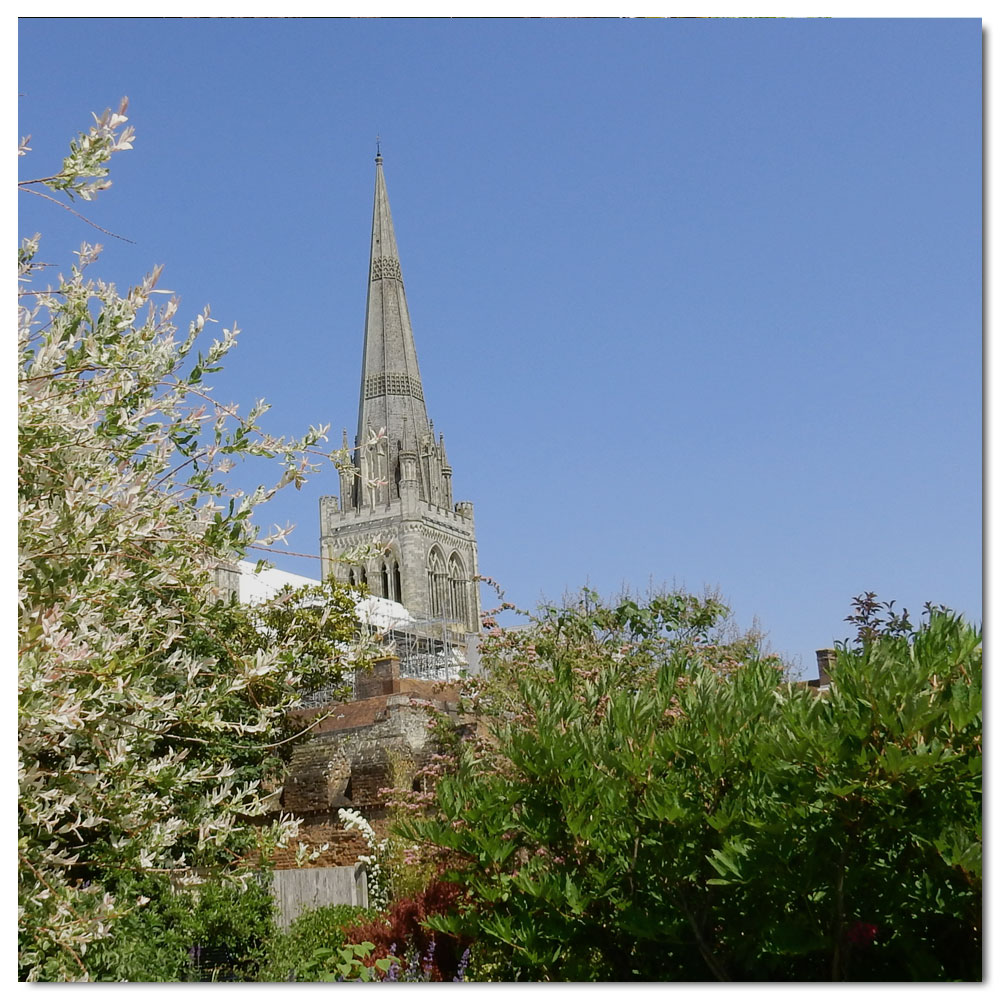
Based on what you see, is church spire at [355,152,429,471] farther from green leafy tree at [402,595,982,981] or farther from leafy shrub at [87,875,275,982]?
green leafy tree at [402,595,982,981]

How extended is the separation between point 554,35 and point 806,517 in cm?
323

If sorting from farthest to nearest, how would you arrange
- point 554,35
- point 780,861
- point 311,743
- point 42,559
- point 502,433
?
point 311,743, point 502,433, point 554,35, point 780,861, point 42,559

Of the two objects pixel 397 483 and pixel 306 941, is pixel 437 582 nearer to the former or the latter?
pixel 397 483

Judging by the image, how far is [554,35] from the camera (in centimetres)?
630

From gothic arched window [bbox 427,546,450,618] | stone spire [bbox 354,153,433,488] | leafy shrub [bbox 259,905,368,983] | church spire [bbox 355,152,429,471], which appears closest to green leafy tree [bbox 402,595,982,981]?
leafy shrub [bbox 259,905,368,983]

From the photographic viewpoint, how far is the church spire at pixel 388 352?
260 feet

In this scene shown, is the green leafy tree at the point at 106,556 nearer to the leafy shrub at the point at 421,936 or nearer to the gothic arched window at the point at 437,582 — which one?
the leafy shrub at the point at 421,936

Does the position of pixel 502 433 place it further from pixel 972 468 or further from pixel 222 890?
pixel 222 890

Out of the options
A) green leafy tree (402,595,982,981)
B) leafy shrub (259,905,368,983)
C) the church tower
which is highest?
the church tower

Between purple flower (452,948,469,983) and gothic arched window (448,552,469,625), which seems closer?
purple flower (452,948,469,983)

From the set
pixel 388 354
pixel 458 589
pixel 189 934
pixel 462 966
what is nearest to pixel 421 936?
pixel 462 966

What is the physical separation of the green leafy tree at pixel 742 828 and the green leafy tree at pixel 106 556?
183cm

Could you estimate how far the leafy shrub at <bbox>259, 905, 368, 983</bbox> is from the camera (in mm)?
8609
